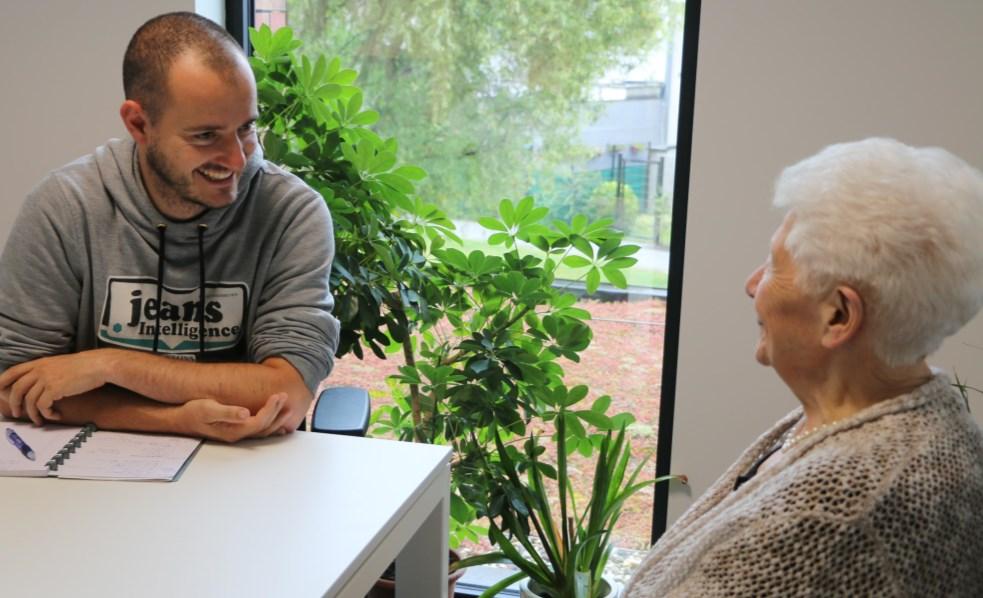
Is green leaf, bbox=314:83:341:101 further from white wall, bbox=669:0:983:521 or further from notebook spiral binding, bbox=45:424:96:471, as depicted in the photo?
notebook spiral binding, bbox=45:424:96:471

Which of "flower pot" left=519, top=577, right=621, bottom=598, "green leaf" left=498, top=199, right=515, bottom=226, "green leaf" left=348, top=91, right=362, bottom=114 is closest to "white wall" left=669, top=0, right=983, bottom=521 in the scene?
"flower pot" left=519, top=577, right=621, bottom=598

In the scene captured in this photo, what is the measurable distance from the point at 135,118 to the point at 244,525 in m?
0.86

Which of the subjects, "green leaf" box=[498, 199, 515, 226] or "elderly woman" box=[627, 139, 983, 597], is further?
"green leaf" box=[498, 199, 515, 226]

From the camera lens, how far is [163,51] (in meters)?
1.78

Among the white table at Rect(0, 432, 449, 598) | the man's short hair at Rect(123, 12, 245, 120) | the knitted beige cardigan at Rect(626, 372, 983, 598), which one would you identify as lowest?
the white table at Rect(0, 432, 449, 598)

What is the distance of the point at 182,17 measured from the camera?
1.82 m

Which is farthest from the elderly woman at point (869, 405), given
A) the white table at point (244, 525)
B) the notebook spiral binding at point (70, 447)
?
the notebook spiral binding at point (70, 447)

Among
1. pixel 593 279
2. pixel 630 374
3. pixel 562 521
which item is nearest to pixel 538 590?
pixel 562 521

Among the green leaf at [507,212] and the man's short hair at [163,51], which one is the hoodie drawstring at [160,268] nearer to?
the man's short hair at [163,51]

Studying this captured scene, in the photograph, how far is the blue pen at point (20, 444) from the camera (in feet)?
5.18

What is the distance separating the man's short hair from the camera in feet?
5.81

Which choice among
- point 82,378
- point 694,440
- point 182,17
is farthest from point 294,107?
point 694,440

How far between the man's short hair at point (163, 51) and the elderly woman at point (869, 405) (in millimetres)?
1072

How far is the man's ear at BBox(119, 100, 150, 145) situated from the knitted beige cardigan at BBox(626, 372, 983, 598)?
1.29m
